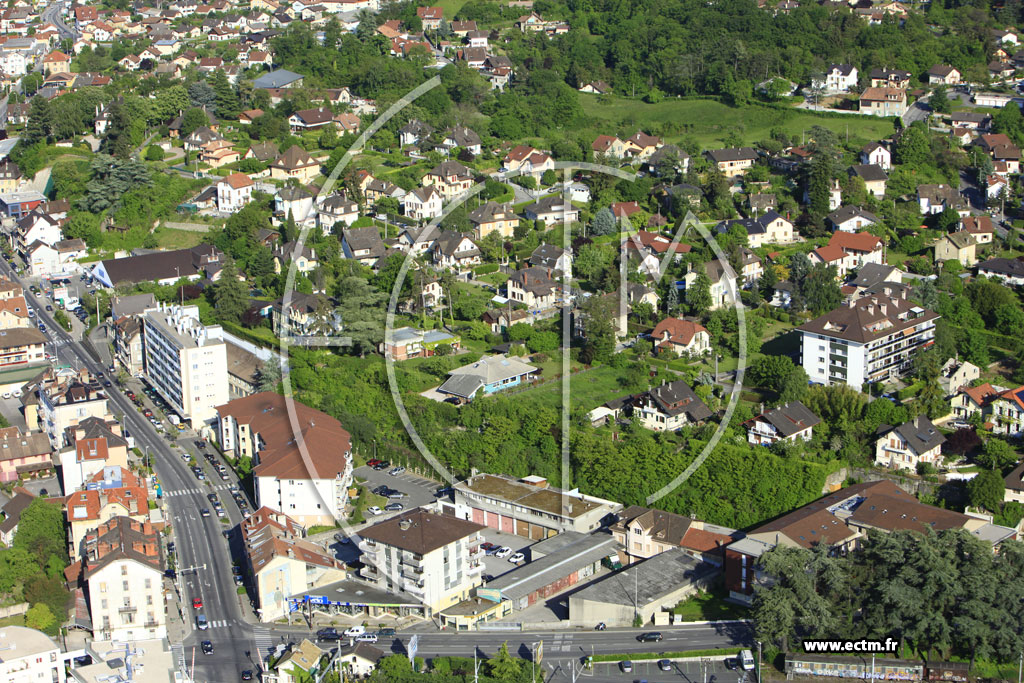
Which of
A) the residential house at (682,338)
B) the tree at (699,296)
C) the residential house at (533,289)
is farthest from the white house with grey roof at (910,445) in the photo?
the residential house at (533,289)

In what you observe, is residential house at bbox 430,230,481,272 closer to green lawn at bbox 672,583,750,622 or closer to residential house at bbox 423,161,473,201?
residential house at bbox 423,161,473,201

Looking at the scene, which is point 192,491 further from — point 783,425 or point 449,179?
point 449,179

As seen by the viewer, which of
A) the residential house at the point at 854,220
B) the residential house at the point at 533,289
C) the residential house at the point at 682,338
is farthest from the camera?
the residential house at the point at 854,220

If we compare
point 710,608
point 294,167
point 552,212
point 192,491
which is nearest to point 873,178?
point 552,212

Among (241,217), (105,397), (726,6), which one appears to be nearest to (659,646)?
A: (105,397)

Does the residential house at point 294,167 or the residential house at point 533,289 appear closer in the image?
the residential house at point 533,289

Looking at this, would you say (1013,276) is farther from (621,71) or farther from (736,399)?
(621,71)

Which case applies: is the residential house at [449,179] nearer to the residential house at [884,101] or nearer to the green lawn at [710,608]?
the residential house at [884,101]
